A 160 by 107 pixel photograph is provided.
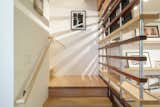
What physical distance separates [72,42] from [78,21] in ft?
2.07

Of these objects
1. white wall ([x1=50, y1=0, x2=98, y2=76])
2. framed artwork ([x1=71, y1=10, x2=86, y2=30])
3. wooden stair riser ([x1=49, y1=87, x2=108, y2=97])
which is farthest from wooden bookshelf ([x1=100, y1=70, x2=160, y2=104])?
framed artwork ([x1=71, y1=10, x2=86, y2=30])

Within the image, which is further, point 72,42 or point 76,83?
point 72,42

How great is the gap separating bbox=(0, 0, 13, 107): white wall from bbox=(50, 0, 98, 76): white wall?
3.61 meters

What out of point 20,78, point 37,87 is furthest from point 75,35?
point 20,78

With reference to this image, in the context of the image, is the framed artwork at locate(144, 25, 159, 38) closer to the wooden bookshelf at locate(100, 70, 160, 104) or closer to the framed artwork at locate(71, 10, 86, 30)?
the wooden bookshelf at locate(100, 70, 160, 104)

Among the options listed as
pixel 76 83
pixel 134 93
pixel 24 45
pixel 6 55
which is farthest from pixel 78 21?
pixel 6 55

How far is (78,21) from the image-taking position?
5.40 meters

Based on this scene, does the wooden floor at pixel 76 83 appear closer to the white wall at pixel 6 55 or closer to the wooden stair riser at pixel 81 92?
the wooden stair riser at pixel 81 92

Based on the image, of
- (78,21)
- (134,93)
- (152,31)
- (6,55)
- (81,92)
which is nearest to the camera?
(6,55)

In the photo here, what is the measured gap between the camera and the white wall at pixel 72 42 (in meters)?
5.37

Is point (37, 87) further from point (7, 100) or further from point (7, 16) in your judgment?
point (7, 16)

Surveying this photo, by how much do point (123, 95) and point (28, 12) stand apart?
5.36 feet

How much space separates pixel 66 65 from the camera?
17.6 ft

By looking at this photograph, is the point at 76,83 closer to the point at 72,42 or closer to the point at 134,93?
the point at 72,42
